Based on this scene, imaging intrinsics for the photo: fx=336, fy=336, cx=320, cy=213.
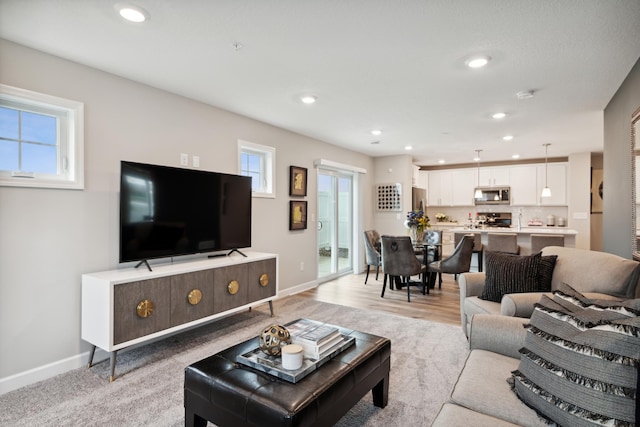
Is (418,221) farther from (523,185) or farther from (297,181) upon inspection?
(523,185)

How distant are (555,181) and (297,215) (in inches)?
239

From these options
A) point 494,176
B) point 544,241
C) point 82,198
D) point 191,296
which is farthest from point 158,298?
point 494,176

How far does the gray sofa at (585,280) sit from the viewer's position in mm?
2244

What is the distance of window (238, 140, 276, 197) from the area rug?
5.94 ft

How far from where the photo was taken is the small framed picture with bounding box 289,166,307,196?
5074 millimetres

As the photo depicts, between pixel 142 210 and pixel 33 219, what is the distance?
0.73m

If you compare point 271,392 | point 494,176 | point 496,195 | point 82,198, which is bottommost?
point 271,392

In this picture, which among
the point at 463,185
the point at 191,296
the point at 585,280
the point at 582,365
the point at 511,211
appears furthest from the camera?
the point at 463,185

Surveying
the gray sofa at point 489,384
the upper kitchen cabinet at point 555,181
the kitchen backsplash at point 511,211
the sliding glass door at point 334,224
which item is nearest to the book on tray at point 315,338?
the gray sofa at point 489,384

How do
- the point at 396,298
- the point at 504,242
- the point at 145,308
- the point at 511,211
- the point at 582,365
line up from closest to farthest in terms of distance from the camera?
the point at 582,365 < the point at 145,308 < the point at 396,298 < the point at 504,242 < the point at 511,211

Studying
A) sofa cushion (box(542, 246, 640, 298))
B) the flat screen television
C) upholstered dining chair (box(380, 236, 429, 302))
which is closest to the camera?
sofa cushion (box(542, 246, 640, 298))

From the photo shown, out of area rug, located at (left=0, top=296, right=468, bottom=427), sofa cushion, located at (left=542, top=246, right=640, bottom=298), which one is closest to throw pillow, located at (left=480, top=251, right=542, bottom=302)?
sofa cushion, located at (left=542, top=246, right=640, bottom=298)

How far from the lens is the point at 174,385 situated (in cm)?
245

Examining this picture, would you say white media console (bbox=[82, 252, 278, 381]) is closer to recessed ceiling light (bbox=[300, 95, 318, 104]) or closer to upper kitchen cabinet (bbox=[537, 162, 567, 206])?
recessed ceiling light (bbox=[300, 95, 318, 104])
